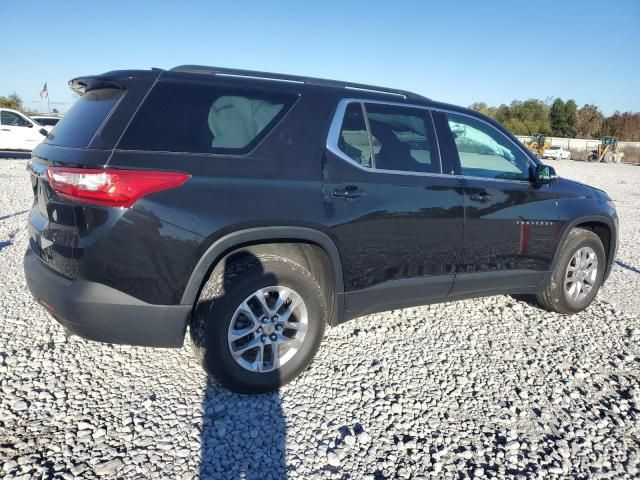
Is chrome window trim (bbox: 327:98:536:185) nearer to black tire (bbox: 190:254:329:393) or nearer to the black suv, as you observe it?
the black suv

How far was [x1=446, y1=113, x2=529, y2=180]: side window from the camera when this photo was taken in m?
3.47

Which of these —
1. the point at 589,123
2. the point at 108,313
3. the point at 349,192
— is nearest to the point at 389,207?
the point at 349,192

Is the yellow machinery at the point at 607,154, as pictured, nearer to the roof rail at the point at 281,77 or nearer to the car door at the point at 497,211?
the car door at the point at 497,211

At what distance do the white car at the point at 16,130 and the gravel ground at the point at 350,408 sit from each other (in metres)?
13.4

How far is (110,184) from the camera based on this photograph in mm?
2244

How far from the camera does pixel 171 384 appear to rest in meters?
2.84

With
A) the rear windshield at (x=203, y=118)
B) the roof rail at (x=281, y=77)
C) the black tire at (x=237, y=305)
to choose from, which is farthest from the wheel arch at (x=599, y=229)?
the rear windshield at (x=203, y=118)

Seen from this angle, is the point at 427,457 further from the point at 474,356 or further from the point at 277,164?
the point at 277,164

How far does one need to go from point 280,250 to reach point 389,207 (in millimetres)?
759

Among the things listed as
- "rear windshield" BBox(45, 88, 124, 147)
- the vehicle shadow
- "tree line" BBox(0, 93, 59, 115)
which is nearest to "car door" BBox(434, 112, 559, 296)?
the vehicle shadow

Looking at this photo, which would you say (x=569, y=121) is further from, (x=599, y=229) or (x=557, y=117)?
(x=599, y=229)

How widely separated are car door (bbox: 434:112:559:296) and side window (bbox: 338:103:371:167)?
2.30ft

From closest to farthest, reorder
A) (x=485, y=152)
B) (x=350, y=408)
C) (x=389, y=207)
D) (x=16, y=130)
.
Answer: (x=350, y=408) → (x=389, y=207) → (x=485, y=152) → (x=16, y=130)

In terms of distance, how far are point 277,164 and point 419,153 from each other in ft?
3.75
